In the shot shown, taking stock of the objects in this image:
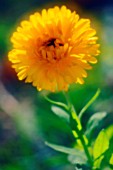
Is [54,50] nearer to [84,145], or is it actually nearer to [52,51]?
[52,51]

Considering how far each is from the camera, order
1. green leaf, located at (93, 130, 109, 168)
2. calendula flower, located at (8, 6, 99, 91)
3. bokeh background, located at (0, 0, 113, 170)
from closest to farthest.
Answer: calendula flower, located at (8, 6, 99, 91) → green leaf, located at (93, 130, 109, 168) → bokeh background, located at (0, 0, 113, 170)

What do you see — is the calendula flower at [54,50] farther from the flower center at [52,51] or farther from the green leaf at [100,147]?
the green leaf at [100,147]

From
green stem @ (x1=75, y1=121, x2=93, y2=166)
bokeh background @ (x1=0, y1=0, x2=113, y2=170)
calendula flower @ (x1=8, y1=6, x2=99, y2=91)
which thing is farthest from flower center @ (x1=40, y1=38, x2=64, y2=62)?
bokeh background @ (x1=0, y1=0, x2=113, y2=170)

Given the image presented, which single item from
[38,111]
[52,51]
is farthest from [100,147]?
[38,111]

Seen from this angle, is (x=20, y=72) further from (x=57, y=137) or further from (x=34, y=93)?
(x=34, y=93)

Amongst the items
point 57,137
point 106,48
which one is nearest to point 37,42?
point 57,137

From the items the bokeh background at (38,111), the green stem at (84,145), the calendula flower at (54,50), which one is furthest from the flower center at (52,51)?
the bokeh background at (38,111)

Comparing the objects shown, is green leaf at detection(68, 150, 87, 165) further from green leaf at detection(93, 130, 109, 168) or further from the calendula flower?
the calendula flower

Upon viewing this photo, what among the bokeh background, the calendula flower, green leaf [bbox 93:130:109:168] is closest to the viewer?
the calendula flower
